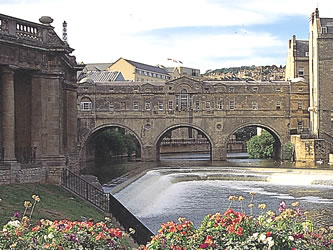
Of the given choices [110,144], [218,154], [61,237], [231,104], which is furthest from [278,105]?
[61,237]

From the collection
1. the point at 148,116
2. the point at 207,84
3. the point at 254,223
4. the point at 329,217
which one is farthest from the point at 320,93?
the point at 254,223

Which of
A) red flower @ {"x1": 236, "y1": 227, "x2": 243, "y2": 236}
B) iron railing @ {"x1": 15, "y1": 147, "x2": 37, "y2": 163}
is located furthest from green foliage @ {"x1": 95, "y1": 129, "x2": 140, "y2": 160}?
red flower @ {"x1": 236, "y1": 227, "x2": 243, "y2": 236}

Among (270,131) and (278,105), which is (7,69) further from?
(270,131)

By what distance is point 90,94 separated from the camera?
194ft

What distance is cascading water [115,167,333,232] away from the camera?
89.4 ft

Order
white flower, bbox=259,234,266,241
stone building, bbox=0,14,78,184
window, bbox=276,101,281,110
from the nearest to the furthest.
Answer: white flower, bbox=259,234,266,241
stone building, bbox=0,14,78,184
window, bbox=276,101,281,110

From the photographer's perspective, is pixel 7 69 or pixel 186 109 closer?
pixel 7 69

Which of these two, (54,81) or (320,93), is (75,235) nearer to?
(54,81)

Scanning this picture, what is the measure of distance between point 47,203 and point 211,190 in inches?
679

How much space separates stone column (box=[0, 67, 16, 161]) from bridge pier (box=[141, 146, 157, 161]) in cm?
3616

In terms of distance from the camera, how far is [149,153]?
5888 cm

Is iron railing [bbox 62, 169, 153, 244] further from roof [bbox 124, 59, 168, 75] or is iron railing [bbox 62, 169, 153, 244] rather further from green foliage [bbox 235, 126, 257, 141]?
roof [bbox 124, 59, 168, 75]

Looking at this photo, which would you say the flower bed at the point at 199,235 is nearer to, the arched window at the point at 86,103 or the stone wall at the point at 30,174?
the stone wall at the point at 30,174

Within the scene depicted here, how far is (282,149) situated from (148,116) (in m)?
13.5
